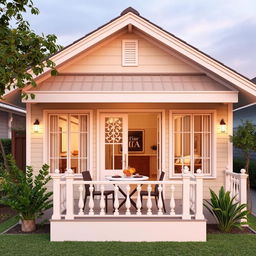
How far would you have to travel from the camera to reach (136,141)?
53.3ft

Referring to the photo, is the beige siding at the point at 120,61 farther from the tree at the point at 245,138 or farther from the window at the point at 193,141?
the tree at the point at 245,138

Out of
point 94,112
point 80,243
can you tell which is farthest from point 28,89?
point 80,243

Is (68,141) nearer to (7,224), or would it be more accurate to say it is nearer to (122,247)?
(7,224)

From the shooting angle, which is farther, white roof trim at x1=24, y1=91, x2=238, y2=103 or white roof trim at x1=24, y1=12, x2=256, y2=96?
white roof trim at x1=24, y1=12, x2=256, y2=96

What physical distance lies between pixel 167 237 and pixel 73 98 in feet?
12.2

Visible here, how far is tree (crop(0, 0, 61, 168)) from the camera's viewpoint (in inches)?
246

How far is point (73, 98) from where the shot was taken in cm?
860

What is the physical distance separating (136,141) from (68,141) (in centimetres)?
672

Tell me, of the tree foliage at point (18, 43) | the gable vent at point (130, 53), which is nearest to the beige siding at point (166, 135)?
the gable vent at point (130, 53)

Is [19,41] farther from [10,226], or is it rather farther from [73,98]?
[10,226]

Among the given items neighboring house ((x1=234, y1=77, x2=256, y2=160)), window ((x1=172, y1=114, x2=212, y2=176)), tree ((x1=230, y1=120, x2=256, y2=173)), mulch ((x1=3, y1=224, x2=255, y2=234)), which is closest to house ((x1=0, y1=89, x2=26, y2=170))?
mulch ((x1=3, y1=224, x2=255, y2=234))

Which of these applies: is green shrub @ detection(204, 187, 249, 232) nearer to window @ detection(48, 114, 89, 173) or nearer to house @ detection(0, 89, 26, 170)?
window @ detection(48, 114, 89, 173)

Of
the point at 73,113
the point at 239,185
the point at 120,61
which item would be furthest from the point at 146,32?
the point at 239,185

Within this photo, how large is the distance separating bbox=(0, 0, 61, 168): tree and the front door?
3246mm
